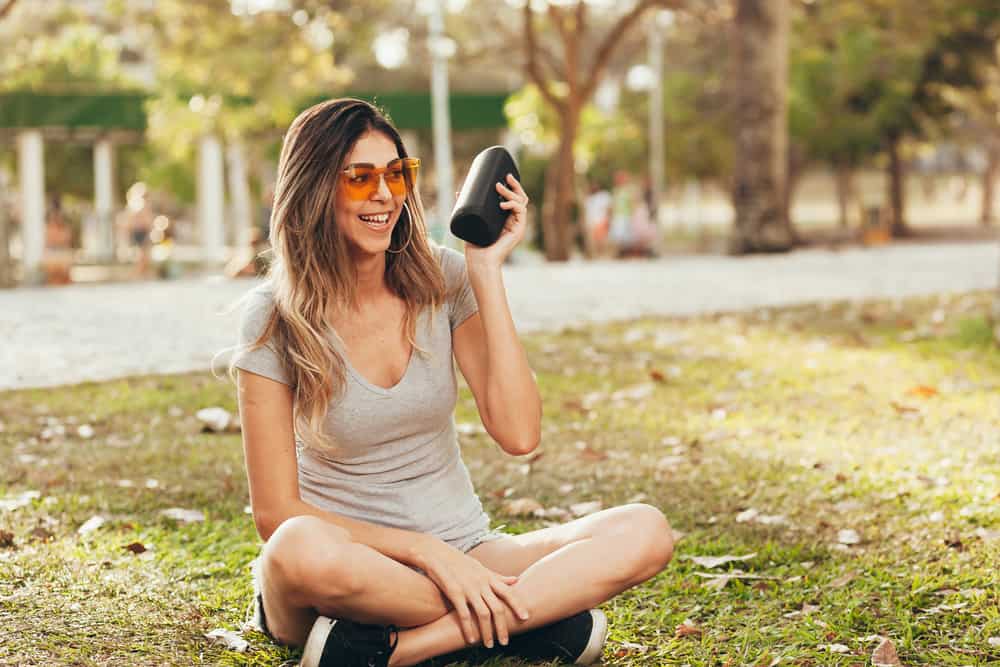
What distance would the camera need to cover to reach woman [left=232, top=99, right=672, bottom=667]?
11.8 ft

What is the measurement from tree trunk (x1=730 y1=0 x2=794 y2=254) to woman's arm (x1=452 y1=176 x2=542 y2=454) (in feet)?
56.5

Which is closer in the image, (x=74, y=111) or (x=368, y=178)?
(x=368, y=178)

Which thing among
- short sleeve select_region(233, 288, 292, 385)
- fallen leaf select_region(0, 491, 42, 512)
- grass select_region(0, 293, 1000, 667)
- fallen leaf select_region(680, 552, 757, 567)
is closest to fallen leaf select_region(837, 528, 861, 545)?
grass select_region(0, 293, 1000, 667)

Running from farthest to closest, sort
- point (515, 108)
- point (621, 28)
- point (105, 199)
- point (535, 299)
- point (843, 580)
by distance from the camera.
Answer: point (105, 199) → point (515, 108) → point (621, 28) → point (535, 299) → point (843, 580)

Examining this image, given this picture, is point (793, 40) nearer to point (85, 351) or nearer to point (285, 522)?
point (85, 351)

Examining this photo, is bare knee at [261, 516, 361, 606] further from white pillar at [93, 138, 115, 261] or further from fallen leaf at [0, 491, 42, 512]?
white pillar at [93, 138, 115, 261]

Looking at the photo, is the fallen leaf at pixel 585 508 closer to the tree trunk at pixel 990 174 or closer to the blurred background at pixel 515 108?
the blurred background at pixel 515 108

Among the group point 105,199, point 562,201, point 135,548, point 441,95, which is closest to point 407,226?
point 135,548

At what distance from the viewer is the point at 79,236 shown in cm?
3997

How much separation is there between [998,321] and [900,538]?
5.06m

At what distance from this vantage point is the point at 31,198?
27656 mm

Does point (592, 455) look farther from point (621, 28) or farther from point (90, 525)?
point (621, 28)

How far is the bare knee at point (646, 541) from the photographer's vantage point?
379cm

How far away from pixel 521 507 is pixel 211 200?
26.8 metres
